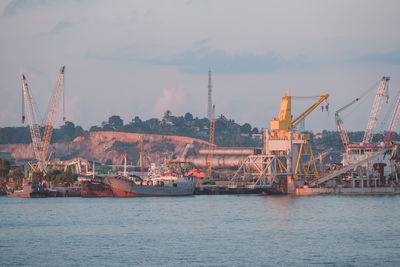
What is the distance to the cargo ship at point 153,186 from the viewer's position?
4998 inches

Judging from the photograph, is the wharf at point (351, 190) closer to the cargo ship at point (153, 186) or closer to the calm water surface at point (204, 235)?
the cargo ship at point (153, 186)

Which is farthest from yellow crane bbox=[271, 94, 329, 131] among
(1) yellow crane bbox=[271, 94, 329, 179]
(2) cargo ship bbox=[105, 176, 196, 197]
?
(2) cargo ship bbox=[105, 176, 196, 197]

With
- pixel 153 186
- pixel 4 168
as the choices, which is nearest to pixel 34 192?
pixel 153 186

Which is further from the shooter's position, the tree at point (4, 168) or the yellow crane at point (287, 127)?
the tree at point (4, 168)

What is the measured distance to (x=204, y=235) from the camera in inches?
2596

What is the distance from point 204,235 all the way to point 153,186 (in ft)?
208

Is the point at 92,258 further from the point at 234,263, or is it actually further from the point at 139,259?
the point at 234,263

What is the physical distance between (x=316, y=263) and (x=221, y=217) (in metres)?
32.4

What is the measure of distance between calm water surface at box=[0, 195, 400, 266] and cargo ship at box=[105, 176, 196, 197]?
2685cm

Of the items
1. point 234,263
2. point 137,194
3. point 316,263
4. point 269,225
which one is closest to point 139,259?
point 234,263

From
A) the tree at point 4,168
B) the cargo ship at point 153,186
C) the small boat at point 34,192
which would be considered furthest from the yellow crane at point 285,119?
the tree at point 4,168

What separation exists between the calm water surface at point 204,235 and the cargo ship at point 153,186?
88.1 ft

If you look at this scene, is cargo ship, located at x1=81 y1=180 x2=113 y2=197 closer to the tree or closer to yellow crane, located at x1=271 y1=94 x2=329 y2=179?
yellow crane, located at x1=271 y1=94 x2=329 y2=179

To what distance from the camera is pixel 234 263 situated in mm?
51219
